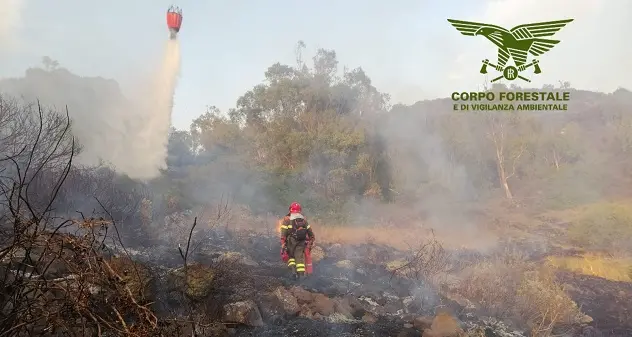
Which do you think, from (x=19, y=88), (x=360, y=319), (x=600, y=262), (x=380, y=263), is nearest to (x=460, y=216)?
(x=600, y=262)

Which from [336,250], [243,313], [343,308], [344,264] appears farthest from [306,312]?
[336,250]

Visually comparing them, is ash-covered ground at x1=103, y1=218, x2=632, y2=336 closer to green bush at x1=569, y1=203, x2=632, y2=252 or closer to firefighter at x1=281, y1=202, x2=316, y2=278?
firefighter at x1=281, y1=202, x2=316, y2=278

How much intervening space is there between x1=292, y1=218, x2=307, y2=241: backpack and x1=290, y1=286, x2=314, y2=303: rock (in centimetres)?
114

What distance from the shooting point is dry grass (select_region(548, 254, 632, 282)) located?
403 inches

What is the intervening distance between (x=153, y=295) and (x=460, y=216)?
14.0 metres

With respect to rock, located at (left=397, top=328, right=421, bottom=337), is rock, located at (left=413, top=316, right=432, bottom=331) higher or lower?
higher

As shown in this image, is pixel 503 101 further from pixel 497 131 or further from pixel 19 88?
pixel 19 88

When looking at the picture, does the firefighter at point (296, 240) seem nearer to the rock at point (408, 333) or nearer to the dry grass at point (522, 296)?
the rock at point (408, 333)

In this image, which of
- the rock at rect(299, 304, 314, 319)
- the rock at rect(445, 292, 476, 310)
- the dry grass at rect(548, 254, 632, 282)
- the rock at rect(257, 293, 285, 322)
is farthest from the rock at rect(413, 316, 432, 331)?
the dry grass at rect(548, 254, 632, 282)

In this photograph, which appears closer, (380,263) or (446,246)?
(380,263)

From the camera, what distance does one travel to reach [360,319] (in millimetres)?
Result: 6648

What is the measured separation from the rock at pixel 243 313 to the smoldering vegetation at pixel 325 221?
2 cm

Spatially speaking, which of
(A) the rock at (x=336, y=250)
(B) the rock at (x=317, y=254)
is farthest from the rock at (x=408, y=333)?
(A) the rock at (x=336, y=250)

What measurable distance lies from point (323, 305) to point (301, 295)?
21.3 inches
